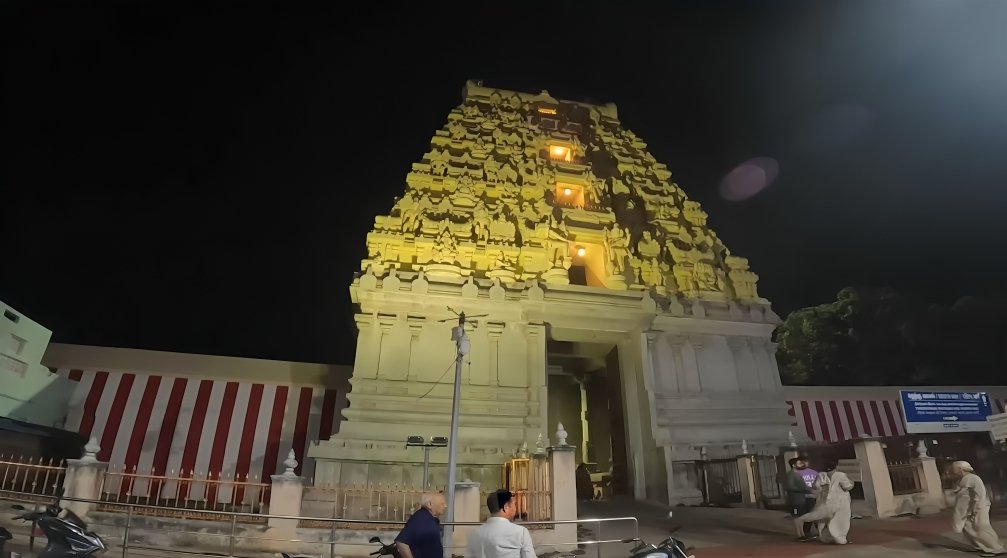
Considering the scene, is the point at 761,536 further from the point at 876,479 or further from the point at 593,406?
the point at 593,406

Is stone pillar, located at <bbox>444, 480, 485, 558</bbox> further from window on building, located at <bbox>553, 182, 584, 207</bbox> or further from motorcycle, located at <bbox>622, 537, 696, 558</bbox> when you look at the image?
window on building, located at <bbox>553, 182, 584, 207</bbox>

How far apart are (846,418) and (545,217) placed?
43.1ft

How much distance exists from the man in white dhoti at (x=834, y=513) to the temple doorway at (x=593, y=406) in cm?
762

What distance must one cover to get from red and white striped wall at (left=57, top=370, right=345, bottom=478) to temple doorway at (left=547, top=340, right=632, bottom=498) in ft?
26.6

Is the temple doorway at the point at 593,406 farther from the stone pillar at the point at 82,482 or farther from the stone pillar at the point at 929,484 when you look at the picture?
the stone pillar at the point at 82,482

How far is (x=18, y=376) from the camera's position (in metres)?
12.2

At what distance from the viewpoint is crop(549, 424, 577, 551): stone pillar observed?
8766 millimetres

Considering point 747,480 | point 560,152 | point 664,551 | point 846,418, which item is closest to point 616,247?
point 560,152

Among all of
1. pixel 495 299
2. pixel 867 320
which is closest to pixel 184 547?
pixel 495 299

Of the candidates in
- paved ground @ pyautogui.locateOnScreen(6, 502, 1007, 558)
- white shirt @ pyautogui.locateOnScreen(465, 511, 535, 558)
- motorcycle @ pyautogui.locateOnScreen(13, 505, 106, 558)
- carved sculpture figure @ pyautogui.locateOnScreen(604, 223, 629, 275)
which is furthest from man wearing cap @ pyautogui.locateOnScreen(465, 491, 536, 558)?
carved sculpture figure @ pyautogui.locateOnScreen(604, 223, 629, 275)

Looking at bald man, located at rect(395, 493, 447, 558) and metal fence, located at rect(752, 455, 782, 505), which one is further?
metal fence, located at rect(752, 455, 782, 505)

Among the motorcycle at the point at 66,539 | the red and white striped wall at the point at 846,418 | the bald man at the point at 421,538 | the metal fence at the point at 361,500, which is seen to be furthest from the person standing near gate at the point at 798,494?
the red and white striped wall at the point at 846,418

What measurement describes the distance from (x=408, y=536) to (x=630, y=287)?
12940mm

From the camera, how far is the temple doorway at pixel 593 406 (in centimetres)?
1625
